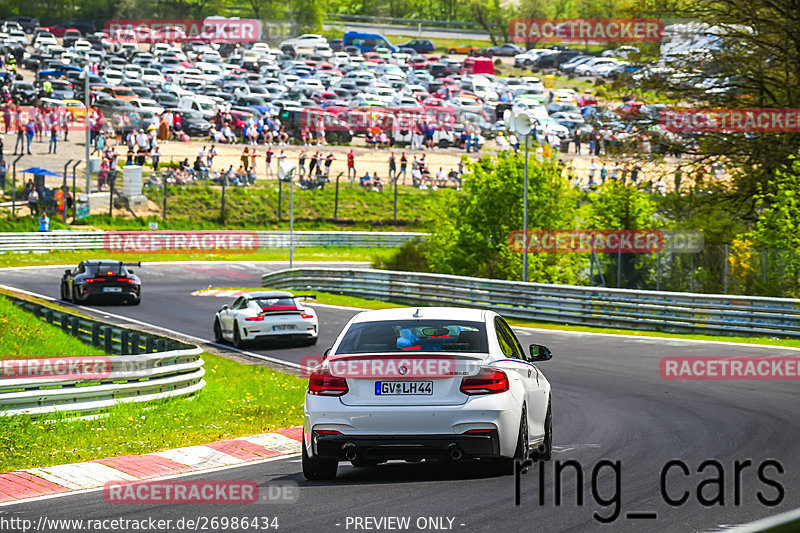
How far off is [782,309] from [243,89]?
186 ft

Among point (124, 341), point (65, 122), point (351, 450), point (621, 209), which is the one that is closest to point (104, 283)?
point (124, 341)

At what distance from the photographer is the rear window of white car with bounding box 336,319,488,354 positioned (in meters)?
9.67

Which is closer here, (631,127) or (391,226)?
(631,127)

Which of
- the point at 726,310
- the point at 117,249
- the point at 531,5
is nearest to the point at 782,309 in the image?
the point at 726,310

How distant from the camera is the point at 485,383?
9391mm

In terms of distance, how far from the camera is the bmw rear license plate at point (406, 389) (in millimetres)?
9312

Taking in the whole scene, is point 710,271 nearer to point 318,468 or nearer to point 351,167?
point 318,468

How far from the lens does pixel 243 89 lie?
253 ft

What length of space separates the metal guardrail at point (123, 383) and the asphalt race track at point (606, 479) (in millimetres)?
3489

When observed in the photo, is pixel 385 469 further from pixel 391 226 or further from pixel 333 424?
pixel 391 226

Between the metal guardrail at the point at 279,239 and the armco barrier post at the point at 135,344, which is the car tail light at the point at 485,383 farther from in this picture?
the metal guardrail at the point at 279,239

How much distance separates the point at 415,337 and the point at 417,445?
102cm

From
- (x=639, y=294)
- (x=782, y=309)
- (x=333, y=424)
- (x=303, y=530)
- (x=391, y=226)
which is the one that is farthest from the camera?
(x=391, y=226)

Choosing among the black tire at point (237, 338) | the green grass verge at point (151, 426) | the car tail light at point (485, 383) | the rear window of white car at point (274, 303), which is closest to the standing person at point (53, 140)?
the black tire at point (237, 338)
